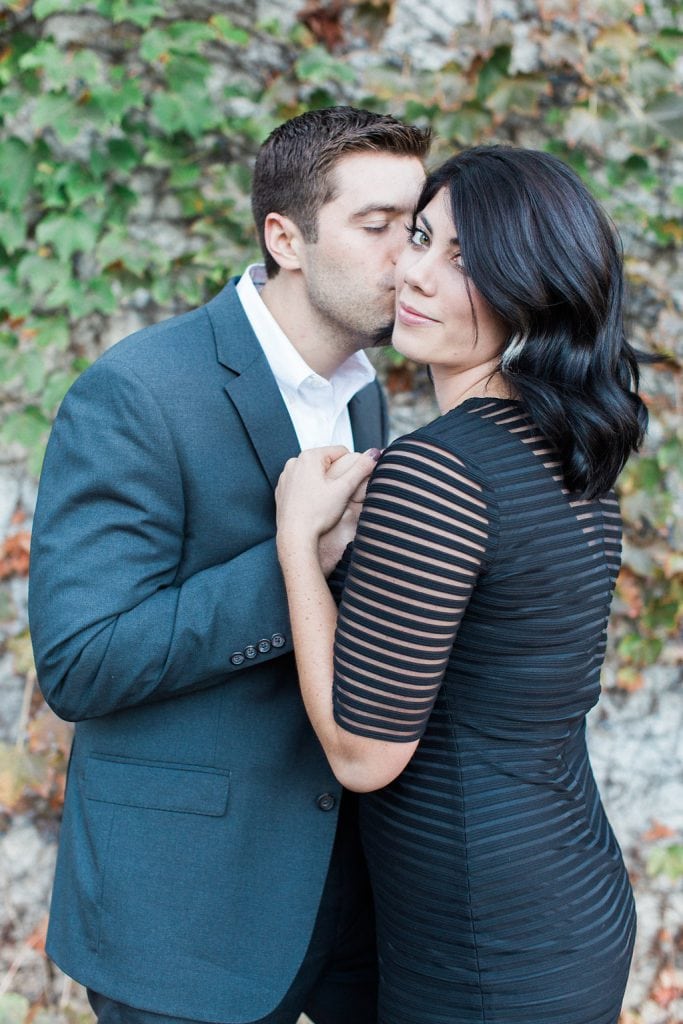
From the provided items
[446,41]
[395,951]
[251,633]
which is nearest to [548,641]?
[251,633]

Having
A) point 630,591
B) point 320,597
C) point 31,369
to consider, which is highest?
point 31,369

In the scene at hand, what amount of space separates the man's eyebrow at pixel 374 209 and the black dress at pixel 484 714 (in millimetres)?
617

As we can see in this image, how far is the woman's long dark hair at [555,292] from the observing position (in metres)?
1.34

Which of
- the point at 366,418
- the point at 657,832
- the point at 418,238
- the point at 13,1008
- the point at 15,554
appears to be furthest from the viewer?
the point at 657,832

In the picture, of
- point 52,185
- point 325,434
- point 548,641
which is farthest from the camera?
point 52,185

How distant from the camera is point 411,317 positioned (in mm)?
1494

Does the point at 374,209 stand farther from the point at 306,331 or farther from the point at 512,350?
the point at 512,350

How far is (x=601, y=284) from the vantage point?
54.3 inches

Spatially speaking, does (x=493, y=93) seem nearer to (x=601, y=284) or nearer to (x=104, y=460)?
(x=601, y=284)

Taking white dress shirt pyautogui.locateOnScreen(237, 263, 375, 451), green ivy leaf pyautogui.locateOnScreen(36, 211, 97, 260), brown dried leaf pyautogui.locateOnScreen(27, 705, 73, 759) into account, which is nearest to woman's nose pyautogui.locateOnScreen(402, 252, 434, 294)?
white dress shirt pyautogui.locateOnScreen(237, 263, 375, 451)

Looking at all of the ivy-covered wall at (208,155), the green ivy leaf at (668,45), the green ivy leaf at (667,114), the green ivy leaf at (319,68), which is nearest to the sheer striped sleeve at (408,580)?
the ivy-covered wall at (208,155)

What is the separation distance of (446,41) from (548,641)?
2302mm

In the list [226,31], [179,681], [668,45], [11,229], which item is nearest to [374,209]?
[179,681]

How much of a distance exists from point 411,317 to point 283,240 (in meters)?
0.51
